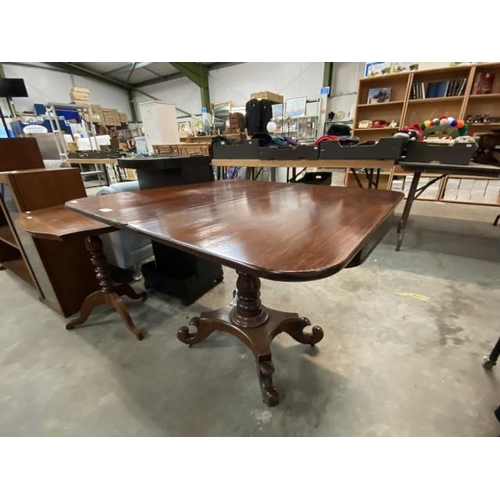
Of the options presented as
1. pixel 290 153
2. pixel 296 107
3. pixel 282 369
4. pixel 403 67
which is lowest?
pixel 282 369

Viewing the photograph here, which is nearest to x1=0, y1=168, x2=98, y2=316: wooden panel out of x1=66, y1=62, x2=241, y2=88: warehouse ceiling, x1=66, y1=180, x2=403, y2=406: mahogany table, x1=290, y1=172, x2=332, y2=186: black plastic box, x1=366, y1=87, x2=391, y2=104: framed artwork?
x1=66, y1=180, x2=403, y2=406: mahogany table

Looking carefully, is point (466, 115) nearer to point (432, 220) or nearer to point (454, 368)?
point (432, 220)

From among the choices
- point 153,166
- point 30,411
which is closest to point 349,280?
point 153,166

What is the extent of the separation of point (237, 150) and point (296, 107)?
16.3 ft

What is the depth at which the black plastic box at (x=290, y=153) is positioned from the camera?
2.14m

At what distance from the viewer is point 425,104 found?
405 centimetres

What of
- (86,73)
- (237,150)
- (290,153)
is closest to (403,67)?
(290,153)

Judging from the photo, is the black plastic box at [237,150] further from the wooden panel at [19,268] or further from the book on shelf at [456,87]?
the book on shelf at [456,87]

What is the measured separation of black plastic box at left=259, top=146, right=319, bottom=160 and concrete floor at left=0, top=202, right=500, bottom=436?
1.09 meters

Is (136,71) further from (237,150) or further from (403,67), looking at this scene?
(237,150)

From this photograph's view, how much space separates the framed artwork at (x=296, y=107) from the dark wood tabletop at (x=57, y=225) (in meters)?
6.37

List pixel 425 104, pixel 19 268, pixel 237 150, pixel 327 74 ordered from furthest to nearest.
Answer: pixel 327 74, pixel 425 104, pixel 237 150, pixel 19 268

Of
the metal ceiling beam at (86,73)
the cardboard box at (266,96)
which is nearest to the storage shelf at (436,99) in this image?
the cardboard box at (266,96)
